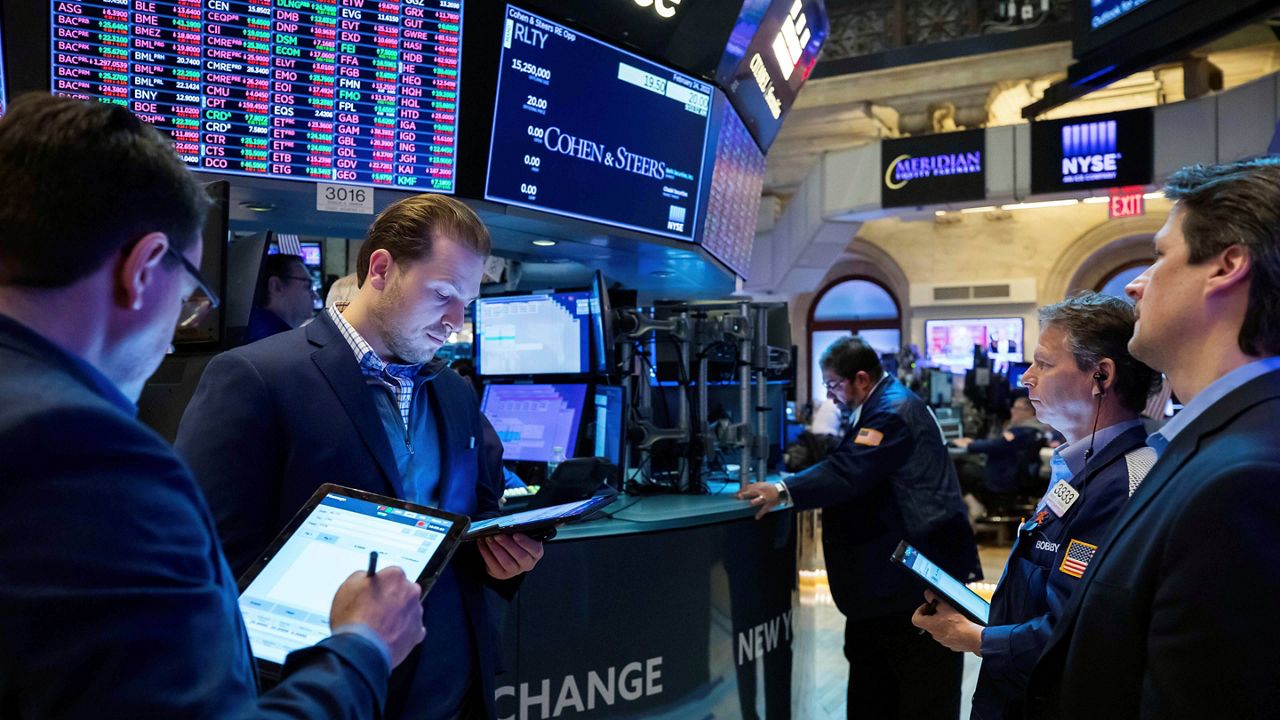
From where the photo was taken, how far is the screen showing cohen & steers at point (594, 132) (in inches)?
132

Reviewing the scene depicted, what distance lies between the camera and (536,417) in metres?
Result: 3.45

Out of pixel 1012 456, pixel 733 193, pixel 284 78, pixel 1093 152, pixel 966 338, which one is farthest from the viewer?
pixel 966 338

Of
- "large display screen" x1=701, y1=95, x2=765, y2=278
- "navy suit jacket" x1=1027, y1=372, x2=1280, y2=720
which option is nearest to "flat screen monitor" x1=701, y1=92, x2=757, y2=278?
"large display screen" x1=701, y1=95, x2=765, y2=278

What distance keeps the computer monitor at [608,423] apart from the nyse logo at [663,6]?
170 cm

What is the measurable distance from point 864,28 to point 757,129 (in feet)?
25.3

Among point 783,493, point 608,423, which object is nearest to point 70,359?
point 608,423

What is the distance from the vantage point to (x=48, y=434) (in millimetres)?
664

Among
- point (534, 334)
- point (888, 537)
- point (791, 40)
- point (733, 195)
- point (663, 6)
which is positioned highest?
point (791, 40)

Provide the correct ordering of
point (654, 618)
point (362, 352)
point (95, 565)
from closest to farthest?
point (95, 565)
point (362, 352)
point (654, 618)

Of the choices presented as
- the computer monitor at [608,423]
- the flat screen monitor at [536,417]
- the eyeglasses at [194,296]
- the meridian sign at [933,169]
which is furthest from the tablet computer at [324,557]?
the meridian sign at [933,169]

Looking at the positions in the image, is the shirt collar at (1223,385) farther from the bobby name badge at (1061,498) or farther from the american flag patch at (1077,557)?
the bobby name badge at (1061,498)

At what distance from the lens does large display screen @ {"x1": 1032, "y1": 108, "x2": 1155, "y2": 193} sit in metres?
9.00

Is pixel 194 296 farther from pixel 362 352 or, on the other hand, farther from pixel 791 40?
pixel 791 40

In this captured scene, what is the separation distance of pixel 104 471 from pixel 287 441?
0.79 metres
